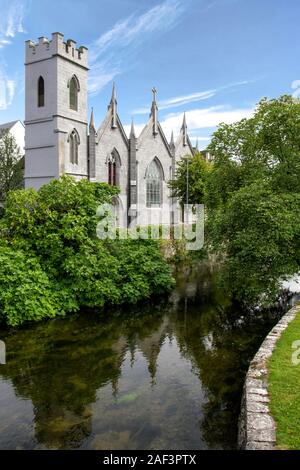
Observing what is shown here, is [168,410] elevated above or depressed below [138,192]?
below

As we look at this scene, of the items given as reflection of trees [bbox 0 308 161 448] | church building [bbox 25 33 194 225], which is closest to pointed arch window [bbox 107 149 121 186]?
church building [bbox 25 33 194 225]

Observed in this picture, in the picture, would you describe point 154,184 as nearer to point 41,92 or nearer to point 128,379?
point 41,92

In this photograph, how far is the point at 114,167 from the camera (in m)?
36.8

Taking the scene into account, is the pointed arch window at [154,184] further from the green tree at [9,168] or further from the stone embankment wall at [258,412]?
the stone embankment wall at [258,412]

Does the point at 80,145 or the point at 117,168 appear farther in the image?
the point at 117,168

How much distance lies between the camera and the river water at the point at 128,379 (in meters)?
6.99

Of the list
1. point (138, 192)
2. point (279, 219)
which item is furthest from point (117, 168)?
point (279, 219)

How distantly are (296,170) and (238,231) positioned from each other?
12.4 ft

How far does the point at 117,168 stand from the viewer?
121 ft

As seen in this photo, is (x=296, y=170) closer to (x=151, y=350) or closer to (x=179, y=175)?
(x=151, y=350)

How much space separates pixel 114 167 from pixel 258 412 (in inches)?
1281

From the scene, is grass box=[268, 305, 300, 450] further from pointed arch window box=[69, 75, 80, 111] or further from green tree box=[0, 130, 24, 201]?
green tree box=[0, 130, 24, 201]

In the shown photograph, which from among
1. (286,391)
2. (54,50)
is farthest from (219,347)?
(54,50)

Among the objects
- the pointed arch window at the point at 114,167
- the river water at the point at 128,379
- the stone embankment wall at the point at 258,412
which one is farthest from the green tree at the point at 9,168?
the stone embankment wall at the point at 258,412
